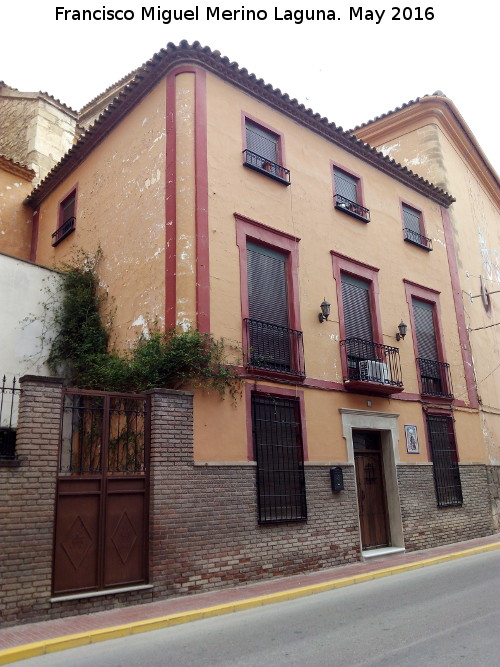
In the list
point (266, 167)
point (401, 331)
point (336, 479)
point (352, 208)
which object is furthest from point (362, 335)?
point (266, 167)

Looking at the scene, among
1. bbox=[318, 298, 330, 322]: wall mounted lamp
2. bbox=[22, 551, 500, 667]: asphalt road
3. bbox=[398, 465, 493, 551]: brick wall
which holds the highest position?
bbox=[318, 298, 330, 322]: wall mounted lamp

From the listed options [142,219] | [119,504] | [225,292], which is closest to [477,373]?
[225,292]

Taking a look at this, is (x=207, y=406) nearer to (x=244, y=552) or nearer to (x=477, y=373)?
(x=244, y=552)

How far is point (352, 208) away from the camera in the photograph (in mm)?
13156

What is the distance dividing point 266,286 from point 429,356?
5474mm

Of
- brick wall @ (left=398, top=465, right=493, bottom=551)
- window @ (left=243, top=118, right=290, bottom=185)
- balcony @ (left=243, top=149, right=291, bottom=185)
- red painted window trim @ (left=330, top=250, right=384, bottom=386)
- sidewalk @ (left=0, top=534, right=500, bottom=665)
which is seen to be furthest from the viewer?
red painted window trim @ (left=330, top=250, right=384, bottom=386)

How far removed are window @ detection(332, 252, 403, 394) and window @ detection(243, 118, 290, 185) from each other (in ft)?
6.85

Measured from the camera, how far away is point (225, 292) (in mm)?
9758

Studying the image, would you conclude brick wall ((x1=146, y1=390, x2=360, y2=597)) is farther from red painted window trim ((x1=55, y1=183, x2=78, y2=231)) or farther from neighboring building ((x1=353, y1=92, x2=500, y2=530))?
neighboring building ((x1=353, y1=92, x2=500, y2=530))

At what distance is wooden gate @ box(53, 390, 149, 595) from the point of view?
7156 mm

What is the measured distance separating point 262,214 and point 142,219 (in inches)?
90.5

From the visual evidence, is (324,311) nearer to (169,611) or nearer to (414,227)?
(414,227)

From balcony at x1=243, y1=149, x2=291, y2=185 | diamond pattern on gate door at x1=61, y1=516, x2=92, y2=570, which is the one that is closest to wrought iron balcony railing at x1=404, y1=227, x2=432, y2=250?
balcony at x1=243, y1=149, x2=291, y2=185

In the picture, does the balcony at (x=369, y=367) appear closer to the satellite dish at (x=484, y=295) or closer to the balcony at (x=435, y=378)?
the balcony at (x=435, y=378)
